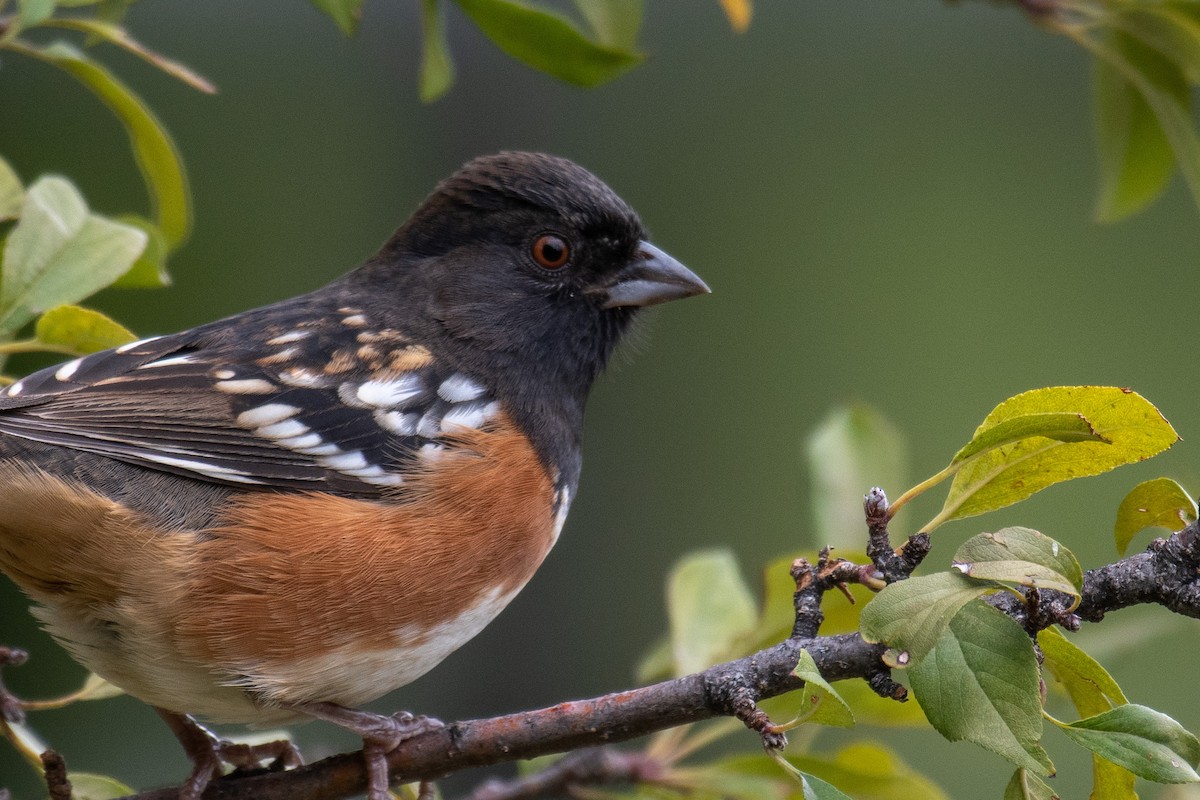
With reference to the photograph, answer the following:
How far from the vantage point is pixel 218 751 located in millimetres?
1813

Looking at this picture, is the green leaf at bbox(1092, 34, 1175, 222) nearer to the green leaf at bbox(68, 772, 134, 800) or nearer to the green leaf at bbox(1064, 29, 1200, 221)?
the green leaf at bbox(1064, 29, 1200, 221)

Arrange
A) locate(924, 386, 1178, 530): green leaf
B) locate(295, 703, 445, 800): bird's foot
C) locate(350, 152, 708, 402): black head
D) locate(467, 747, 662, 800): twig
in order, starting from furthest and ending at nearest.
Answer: locate(350, 152, 708, 402): black head < locate(467, 747, 662, 800): twig < locate(295, 703, 445, 800): bird's foot < locate(924, 386, 1178, 530): green leaf

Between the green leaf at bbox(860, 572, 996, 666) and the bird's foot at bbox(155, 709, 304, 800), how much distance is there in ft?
3.41

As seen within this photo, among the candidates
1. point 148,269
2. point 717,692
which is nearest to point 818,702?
point 717,692

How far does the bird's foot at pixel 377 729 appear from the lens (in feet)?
5.27

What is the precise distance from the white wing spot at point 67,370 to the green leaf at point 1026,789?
142cm

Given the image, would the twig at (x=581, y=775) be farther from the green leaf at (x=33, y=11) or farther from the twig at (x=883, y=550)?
the green leaf at (x=33, y=11)

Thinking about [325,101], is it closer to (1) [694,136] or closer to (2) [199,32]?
(2) [199,32]

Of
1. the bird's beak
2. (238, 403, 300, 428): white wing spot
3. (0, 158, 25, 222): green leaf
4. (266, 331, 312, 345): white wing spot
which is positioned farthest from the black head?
(0, 158, 25, 222): green leaf

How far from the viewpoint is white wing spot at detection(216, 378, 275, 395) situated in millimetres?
1905

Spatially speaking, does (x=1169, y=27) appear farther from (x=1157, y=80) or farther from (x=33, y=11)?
(x=33, y=11)

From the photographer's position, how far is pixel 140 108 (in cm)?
181

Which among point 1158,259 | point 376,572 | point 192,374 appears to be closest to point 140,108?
point 192,374

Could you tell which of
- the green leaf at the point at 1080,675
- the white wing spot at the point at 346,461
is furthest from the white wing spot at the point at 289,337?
the green leaf at the point at 1080,675
